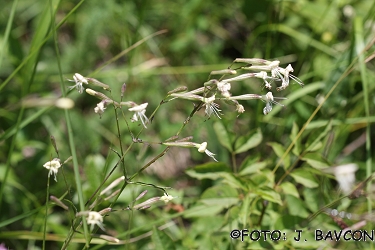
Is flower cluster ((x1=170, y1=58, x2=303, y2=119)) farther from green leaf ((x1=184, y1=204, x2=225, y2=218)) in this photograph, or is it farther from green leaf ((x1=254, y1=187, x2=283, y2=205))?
green leaf ((x1=184, y1=204, x2=225, y2=218))

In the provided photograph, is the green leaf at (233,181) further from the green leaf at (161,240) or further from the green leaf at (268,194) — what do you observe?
the green leaf at (161,240)

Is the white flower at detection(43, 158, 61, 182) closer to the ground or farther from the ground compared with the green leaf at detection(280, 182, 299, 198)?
farther from the ground

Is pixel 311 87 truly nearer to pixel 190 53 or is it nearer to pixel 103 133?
pixel 190 53

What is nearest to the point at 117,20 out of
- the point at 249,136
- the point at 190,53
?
the point at 190,53

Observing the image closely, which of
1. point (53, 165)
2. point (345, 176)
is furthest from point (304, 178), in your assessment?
point (53, 165)

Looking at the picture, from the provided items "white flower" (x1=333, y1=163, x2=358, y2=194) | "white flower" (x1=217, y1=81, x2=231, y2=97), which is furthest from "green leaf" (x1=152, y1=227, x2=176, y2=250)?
"white flower" (x1=333, y1=163, x2=358, y2=194)

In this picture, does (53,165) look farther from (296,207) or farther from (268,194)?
(296,207)
